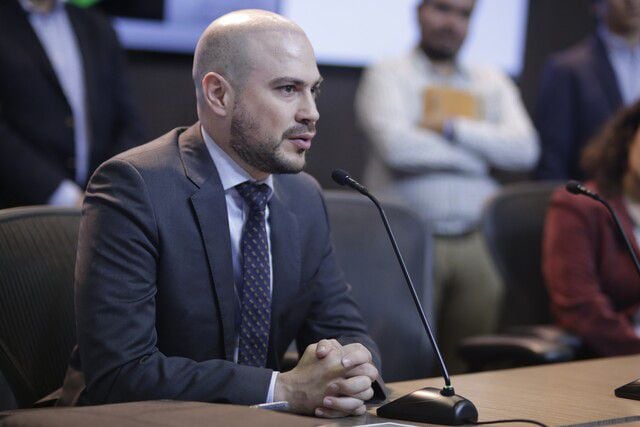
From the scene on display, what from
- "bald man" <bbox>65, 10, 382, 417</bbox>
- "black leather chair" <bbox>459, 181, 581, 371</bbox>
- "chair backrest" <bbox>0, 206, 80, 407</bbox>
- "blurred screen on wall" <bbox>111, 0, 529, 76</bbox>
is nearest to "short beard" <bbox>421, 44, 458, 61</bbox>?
"blurred screen on wall" <bbox>111, 0, 529, 76</bbox>

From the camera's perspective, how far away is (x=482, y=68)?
4.12 meters

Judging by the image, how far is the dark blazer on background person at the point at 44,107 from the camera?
3152 millimetres

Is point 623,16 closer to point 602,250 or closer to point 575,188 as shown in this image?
point 602,250

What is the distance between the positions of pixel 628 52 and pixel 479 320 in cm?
129

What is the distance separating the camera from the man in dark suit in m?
4.15

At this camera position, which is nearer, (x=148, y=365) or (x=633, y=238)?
(x=148, y=365)

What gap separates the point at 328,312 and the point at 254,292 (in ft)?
0.86

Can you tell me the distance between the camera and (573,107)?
418cm

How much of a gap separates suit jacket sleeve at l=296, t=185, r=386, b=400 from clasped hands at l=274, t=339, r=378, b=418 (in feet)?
1.30

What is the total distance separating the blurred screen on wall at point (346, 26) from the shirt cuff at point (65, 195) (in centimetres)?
95

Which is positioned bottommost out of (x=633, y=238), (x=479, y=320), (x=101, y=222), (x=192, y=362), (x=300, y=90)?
(x=479, y=320)

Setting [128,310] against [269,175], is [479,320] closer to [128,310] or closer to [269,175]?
[269,175]

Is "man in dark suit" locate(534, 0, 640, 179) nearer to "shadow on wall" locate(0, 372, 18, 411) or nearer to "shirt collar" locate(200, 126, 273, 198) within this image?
"shirt collar" locate(200, 126, 273, 198)

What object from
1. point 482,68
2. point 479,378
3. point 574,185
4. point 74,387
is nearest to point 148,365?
point 74,387
